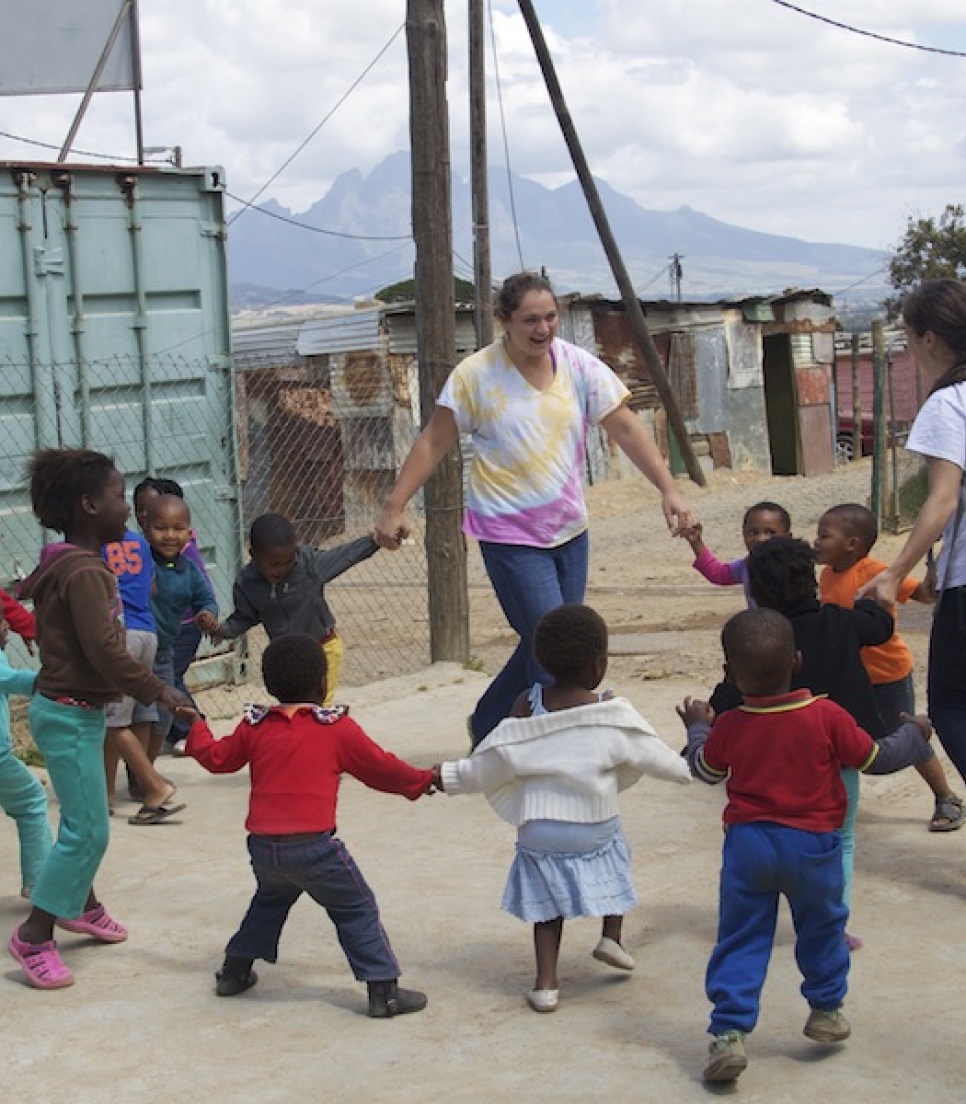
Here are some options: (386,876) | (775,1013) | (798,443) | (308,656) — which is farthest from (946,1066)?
(798,443)

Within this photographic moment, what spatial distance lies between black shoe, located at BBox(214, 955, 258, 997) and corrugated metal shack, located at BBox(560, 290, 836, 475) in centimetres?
2062

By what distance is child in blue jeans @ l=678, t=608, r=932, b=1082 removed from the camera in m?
4.04

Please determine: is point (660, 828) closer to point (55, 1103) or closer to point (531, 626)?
point (531, 626)

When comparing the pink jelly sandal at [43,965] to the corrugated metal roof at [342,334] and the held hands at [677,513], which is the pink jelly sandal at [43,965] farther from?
the corrugated metal roof at [342,334]

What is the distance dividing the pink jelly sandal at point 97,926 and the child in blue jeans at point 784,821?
204 centimetres

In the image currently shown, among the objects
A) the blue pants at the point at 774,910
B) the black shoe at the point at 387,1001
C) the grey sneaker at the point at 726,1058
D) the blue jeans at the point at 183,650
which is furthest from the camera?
the blue jeans at the point at 183,650

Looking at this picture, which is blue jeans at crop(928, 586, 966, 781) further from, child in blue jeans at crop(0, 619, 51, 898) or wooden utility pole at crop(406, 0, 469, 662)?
wooden utility pole at crop(406, 0, 469, 662)

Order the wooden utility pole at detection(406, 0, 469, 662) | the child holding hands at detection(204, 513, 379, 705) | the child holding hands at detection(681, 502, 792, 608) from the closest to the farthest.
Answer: the child holding hands at detection(681, 502, 792, 608)
the child holding hands at detection(204, 513, 379, 705)
the wooden utility pole at detection(406, 0, 469, 662)

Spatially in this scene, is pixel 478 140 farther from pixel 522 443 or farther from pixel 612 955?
pixel 612 955

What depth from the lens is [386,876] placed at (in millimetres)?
5793

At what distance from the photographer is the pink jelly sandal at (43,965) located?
15.6 ft

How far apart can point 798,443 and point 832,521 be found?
24076mm

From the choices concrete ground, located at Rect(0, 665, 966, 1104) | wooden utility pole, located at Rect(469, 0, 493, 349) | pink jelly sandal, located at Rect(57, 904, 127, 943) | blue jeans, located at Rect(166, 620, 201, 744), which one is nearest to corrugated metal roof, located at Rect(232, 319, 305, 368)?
wooden utility pole, located at Rect(469, 0, 493, 349)

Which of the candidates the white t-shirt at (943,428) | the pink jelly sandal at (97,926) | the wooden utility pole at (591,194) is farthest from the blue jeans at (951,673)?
the wooden utility pole at (591,194)
